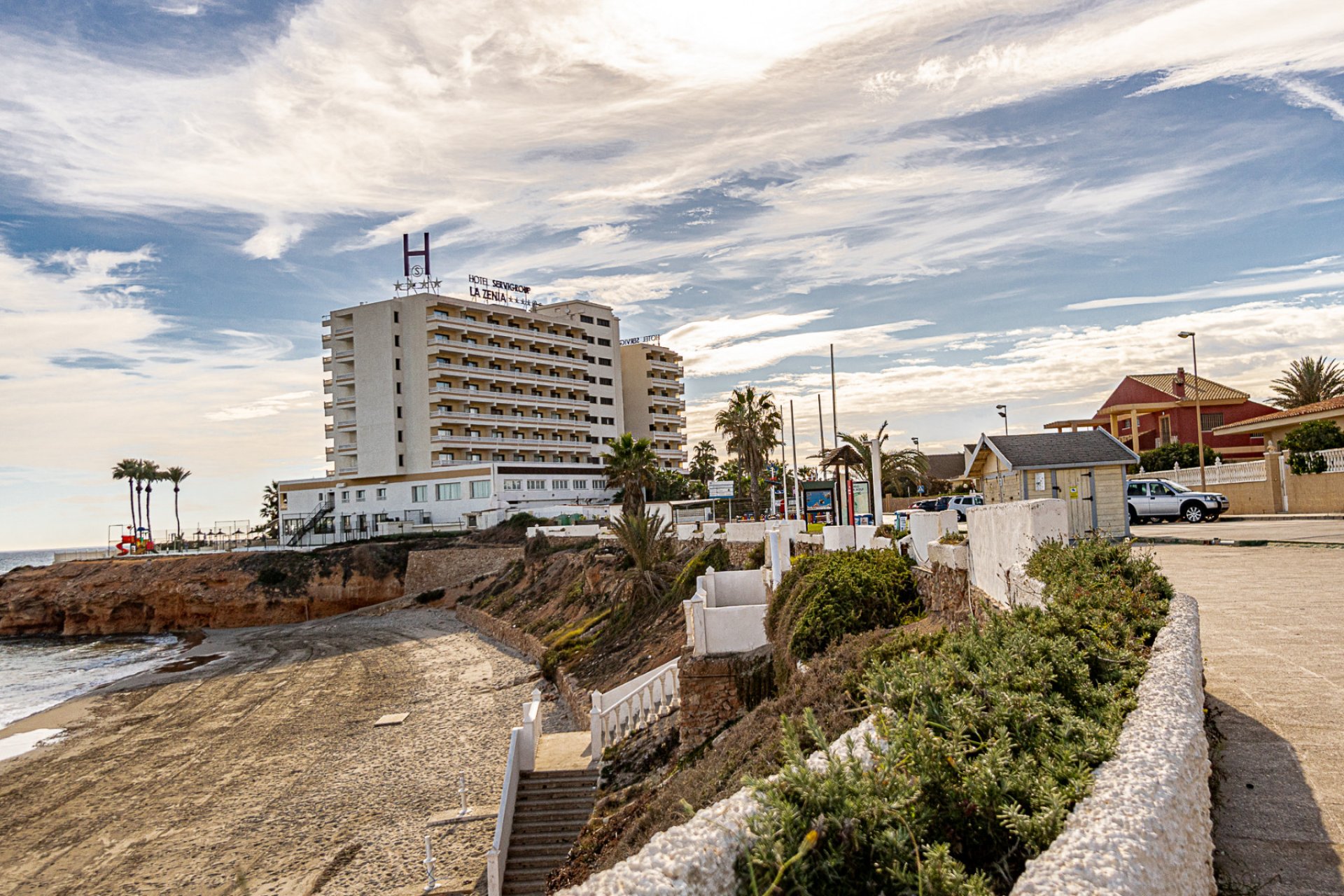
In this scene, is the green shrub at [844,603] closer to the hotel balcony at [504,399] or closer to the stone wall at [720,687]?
the stone wall at [720,687]

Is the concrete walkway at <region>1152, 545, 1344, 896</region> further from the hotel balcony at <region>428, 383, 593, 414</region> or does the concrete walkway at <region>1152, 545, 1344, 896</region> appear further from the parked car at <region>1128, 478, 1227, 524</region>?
the hotel balcony at <region>428, 383, 593, 414</region>

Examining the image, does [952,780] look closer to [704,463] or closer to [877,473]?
[877,473]

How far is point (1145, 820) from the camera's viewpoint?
3.45m

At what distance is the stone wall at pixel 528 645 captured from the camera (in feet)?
90.3

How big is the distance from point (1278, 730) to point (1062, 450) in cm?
2059

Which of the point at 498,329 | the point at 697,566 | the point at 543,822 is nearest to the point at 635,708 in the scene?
the point at 543,822

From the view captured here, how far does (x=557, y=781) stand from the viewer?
2005 cm

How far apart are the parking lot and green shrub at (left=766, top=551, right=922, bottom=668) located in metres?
11.6

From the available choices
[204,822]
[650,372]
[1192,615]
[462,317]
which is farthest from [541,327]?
[1192,615]

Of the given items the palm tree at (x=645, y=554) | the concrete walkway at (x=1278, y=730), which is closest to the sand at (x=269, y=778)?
the palm tree at (x=645, y=554)

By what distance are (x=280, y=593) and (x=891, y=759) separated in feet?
240

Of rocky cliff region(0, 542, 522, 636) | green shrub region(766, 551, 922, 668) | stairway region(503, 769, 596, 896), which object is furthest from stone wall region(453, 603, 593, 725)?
rocky cliff region(0, 542, 522, 636)

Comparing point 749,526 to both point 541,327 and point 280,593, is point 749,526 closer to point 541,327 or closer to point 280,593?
point 280,593

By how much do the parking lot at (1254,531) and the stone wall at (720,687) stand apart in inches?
561
